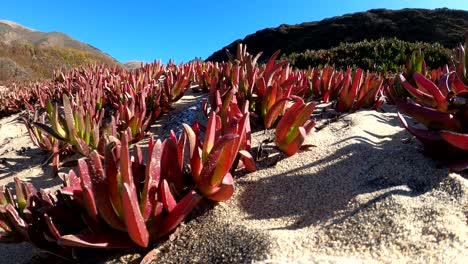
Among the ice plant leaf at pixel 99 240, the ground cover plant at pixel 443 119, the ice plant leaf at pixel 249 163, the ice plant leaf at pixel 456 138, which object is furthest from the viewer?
the ice plant leaf at pixel 249 163

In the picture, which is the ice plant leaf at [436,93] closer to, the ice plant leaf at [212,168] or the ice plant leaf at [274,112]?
the ice plant leaf at [274,112]

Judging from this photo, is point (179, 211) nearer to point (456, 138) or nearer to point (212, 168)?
point (212, 168)

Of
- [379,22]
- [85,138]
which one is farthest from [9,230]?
[379,22]

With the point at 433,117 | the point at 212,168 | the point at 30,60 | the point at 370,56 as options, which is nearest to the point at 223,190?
the point at 212,168

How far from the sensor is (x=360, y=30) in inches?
1233

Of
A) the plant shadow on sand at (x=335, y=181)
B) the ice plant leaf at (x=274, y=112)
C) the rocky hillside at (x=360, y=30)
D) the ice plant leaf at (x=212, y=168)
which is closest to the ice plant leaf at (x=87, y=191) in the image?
the ice plant leaf at (x=212, y=168)

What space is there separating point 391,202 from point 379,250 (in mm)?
303

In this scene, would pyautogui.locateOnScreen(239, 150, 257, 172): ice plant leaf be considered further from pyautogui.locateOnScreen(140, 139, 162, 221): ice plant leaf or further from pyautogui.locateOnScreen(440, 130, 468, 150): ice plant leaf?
pyautogui.locateOnScreen(440, 130, 468, 150): ice plant leaf

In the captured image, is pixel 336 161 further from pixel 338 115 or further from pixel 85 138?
pixel 85 138

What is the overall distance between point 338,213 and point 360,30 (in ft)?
106

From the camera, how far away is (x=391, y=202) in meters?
1.58

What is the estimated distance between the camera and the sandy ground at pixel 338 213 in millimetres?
1358

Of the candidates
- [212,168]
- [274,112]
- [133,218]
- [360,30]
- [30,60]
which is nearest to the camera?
[133,218]

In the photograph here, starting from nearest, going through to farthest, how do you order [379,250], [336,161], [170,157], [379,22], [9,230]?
1. [379,250]
2. [170,157]
3. [9,230]
4. [336,161]
5. [379,22]
